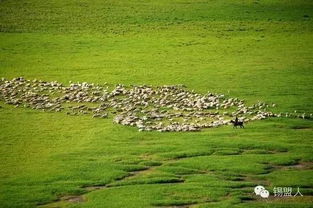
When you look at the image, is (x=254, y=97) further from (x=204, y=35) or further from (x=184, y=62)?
(x=204, y=35)

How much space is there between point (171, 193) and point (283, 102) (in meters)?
12.4

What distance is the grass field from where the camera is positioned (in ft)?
66.7

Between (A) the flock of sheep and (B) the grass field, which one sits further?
(A) the flock of sheep

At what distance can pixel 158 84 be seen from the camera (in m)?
33.8

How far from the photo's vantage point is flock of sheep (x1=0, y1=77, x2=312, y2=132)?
27516mm

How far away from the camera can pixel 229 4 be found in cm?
6100

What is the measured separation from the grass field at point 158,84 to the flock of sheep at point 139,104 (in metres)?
0.86

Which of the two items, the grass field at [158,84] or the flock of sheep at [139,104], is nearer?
the grass field at [158,84]

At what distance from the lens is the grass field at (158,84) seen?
20344 mm

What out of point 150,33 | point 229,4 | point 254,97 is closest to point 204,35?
point 150,33

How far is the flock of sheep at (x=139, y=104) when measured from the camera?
27516mm

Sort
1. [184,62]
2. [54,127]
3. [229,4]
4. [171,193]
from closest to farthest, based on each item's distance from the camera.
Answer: [171,193] < [54,127] < [184,62] < [229,4]

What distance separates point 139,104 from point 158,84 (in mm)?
4346

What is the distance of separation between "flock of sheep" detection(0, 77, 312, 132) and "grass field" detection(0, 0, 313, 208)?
0.86 m
